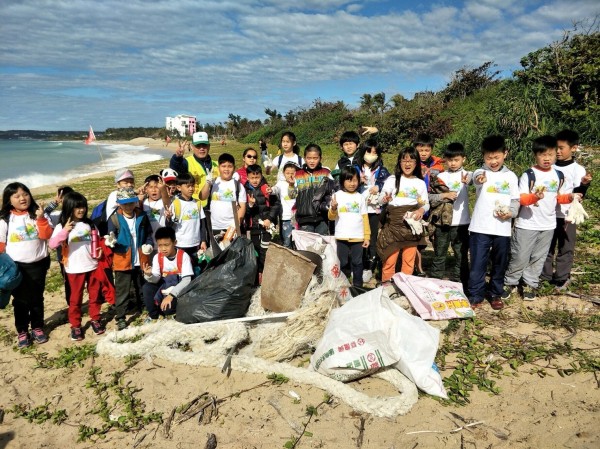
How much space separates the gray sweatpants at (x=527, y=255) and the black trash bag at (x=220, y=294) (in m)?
2.90

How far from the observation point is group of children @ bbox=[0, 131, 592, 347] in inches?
161

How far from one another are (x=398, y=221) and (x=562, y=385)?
214 cm

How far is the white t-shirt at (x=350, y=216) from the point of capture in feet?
15.2

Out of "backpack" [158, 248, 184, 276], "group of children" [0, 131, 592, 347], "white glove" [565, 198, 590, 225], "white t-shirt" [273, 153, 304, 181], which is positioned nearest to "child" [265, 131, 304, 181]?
"white t-shirt" [273, 153, 304, 181]

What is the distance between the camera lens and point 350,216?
4.63m

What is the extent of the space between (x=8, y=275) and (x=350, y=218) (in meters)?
3.46

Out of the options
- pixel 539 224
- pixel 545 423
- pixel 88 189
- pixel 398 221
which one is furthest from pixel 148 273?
pixel 88 189

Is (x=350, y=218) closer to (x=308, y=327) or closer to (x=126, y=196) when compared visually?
(x=308, y=327)

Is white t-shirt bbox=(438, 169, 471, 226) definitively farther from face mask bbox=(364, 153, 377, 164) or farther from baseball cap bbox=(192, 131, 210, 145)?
baseball cap bbox=(192, 131, 210, 145)

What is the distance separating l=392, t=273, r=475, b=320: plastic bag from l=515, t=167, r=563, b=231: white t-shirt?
1107mm

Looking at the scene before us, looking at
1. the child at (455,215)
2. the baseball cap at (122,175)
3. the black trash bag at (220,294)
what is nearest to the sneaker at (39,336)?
the black trash bag at (220,294)

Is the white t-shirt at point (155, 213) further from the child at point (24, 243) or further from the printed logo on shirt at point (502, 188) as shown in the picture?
the printed logo on shirt at point (502, 188)

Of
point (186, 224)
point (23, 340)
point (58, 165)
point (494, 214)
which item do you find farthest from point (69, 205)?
point (58, 165)

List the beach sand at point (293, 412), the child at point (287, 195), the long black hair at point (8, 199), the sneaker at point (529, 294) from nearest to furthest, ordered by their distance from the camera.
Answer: the beach sand at point (293, 412) → the long black hair at point (8, 199) → the sneaker at point (529, 294) → the child at point (287, 195)
